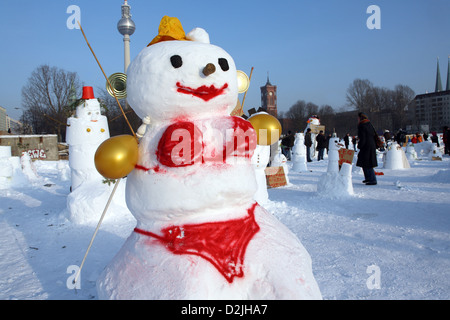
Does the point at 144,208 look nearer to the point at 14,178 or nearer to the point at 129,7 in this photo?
the point at 14,178

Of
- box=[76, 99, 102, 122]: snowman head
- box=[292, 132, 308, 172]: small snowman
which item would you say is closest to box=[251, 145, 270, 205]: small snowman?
box=[76, 99, 102, 122]: snowman head

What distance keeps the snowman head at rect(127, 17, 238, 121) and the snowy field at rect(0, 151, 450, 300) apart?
1535 millimetres

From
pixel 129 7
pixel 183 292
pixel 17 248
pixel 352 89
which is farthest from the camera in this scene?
pixel 352 89

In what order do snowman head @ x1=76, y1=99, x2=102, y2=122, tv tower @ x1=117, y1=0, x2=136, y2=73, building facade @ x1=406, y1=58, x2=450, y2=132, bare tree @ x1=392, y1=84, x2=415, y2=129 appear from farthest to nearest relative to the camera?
building facade @ x1=406, y1=58, x2=450, y2=132
bare tree @ x1=392, y1=84, x2=415, y2=129
tv tower @ x1=117, y1=0, x2=136, y2=73
snowman head @ x1=76, y1=99, x2=102, y2=122

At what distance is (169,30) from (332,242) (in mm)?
2664

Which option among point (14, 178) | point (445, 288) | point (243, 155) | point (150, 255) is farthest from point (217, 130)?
point (14, 178)

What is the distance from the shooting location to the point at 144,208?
1749 mm

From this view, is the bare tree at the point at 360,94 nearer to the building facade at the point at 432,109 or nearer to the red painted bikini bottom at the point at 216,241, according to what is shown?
the building facade at the point at 432,109

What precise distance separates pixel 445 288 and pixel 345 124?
4384 cm

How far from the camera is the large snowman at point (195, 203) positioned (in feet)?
5.12

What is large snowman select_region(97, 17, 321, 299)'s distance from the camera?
1562 mm

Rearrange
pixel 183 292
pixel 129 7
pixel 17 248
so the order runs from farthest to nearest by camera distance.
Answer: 1. pixel 129 7
2. pixel 17 248
3. pixel 183 292

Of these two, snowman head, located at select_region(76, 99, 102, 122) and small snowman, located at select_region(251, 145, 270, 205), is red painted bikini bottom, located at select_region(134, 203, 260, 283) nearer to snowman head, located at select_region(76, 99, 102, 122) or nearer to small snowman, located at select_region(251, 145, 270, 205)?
small snowman, located at select_region(251, 145, 270, 205)

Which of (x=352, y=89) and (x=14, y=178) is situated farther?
(x=352, y=89)
